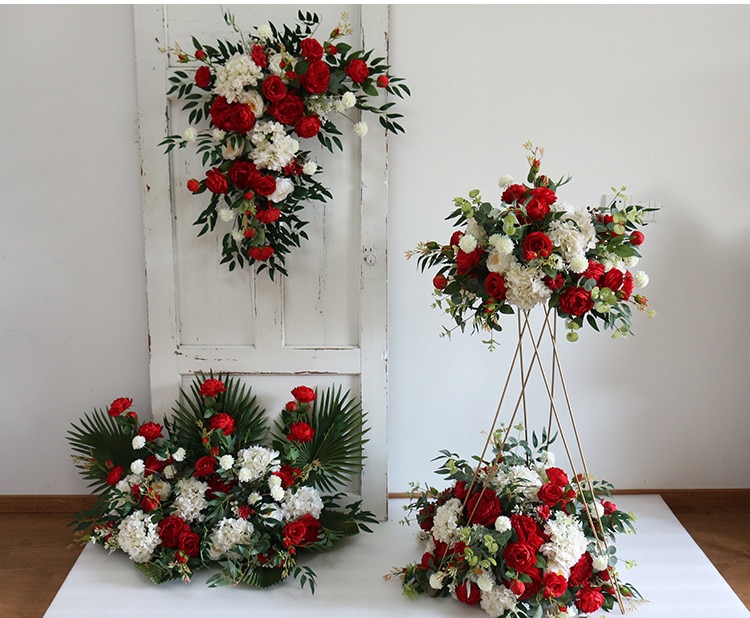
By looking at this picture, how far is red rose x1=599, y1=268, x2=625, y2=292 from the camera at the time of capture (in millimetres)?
1869

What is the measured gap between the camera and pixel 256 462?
235 cm

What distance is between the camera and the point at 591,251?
76.2 inches

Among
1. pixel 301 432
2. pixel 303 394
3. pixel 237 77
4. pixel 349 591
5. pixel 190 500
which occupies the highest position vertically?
pixel 237 77

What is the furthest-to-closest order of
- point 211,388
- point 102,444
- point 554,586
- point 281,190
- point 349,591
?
point 102,444 < point 211,388 < point 281,190 < point 349,591 < point 554,586

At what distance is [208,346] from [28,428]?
0.86 m

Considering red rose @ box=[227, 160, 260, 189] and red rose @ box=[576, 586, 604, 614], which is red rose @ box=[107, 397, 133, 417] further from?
red rose @ box=[576, 586, 604, 614]

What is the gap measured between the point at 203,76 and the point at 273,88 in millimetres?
240

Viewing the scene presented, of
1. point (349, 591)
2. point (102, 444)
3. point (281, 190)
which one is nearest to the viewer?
point (349, 591)

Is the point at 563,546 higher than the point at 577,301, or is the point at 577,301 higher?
the point at 577,301

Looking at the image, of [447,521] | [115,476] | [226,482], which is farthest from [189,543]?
[447,521]

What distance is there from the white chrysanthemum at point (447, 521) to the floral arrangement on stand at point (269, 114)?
0.99 meters

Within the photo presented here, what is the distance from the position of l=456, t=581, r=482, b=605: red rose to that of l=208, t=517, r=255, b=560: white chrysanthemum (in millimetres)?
701

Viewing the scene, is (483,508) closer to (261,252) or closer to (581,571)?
(581,571)

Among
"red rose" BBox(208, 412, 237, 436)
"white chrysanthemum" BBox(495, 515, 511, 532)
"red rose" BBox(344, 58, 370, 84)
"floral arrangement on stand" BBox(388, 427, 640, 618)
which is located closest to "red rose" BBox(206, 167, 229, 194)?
"red rose" BBox(344, 58, 370, 84)
